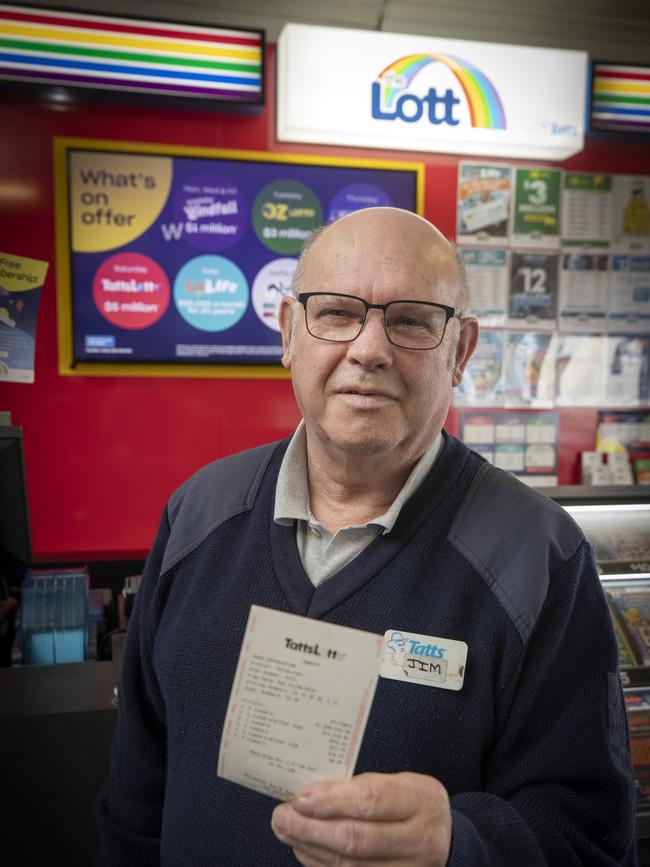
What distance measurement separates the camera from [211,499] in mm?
1313

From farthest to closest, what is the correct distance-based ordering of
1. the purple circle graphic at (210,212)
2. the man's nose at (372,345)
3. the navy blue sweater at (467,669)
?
the purple circle graphic at (210,212) → the man's nose at (372,345) → the navy blue sweater at (467,669)

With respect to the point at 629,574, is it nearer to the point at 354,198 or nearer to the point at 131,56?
the point at 354,198

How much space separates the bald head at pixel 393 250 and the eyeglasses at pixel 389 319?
0.07ft

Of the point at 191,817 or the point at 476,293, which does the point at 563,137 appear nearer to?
the point at 476,293

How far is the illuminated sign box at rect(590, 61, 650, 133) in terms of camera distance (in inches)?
129

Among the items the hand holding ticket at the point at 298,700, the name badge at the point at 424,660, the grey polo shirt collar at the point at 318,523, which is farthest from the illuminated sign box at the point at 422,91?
the hand holding ticket at the point at 298,700

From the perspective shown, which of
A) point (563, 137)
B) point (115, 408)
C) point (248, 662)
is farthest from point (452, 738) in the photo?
point (563, 137)

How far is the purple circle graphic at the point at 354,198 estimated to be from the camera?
134 inches

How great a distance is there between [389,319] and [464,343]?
20 cm

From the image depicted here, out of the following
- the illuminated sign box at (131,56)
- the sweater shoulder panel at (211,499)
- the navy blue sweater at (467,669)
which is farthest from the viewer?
the illuminated sign box at (131,56)

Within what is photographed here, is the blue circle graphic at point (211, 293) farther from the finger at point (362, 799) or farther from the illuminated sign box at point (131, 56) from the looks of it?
the finger at point (362, 799)

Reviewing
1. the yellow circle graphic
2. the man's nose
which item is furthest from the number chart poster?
the man's nose

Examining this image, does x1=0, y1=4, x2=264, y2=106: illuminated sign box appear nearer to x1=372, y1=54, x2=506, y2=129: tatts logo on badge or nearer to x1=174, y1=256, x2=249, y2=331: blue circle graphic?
x1=372, y1=54, x2=506, y2=129: tatts logo on badge

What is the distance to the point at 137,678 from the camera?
1.35 metres
